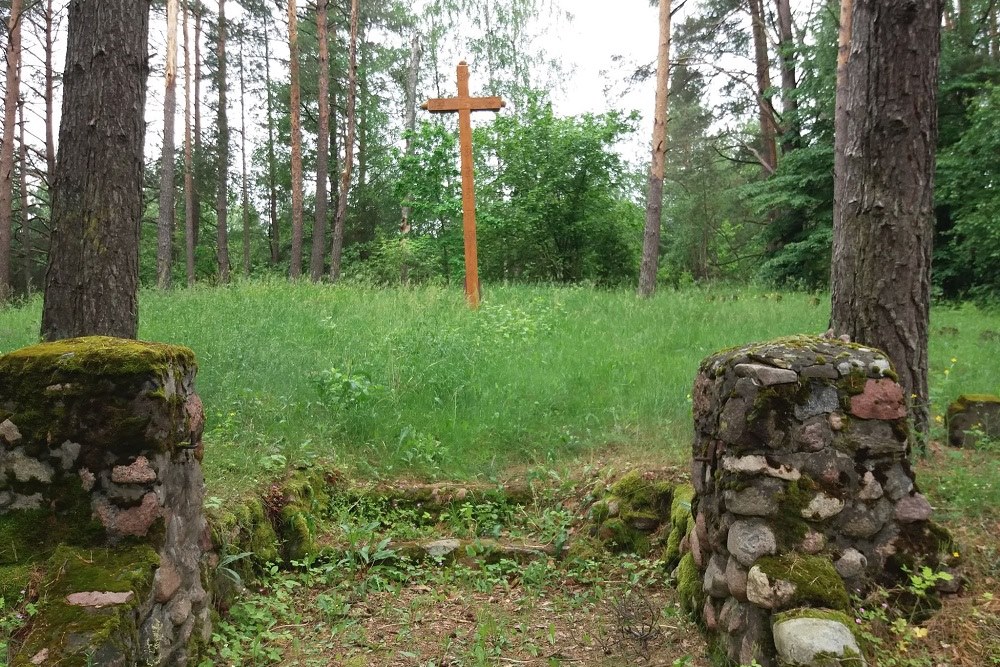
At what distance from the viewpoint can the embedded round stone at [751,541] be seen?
2857 millimetres

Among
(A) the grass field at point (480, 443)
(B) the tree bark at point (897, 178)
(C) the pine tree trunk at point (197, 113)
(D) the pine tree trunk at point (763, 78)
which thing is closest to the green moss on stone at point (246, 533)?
(A) the grass field at point (480, 443)

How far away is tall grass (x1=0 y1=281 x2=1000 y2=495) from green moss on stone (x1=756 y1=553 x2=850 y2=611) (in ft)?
6.92

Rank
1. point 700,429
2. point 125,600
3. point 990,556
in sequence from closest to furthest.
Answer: point 125,600, point 990,556, point 700,429

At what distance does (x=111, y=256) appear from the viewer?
Result: 4734 millimetres

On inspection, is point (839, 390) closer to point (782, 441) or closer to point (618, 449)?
point (782, 441)

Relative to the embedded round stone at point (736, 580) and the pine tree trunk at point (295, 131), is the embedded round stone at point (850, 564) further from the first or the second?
the pine tree trunk at point (295, 131)

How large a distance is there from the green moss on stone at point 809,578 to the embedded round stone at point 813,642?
0.12m

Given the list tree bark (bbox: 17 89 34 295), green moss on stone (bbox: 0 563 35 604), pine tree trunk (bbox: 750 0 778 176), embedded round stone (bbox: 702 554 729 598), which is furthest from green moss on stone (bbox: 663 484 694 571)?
tree bark (bbox: 17 89 34 295)

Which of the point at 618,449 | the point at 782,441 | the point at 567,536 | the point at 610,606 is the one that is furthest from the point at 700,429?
the point at 618,449

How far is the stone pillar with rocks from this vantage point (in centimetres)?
285

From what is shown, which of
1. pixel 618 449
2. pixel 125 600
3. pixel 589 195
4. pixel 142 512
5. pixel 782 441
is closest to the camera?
pixel 125 600

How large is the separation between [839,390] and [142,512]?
3.02 metres

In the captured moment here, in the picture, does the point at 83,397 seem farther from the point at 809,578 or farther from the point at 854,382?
the point at 854,382

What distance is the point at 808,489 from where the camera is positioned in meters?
2.89
